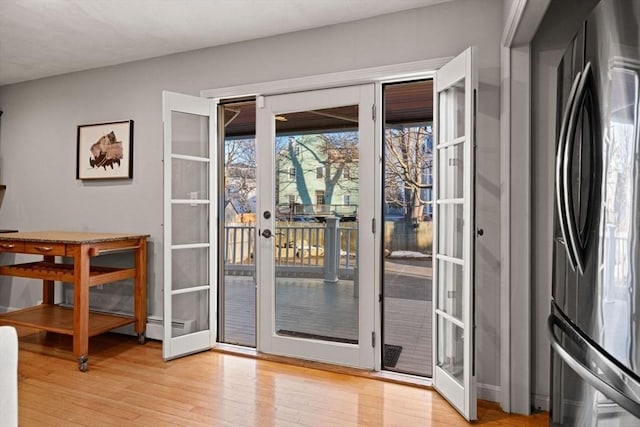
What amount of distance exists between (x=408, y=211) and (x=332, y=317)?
2445mm

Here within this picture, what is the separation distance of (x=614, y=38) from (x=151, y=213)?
3.46 m

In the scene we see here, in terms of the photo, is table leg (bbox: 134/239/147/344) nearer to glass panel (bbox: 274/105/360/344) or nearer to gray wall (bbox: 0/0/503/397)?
gray wall (bbox: 0/0/503/397)

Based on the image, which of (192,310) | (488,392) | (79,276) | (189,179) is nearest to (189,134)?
(189,179)

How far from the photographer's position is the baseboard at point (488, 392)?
2.44 m

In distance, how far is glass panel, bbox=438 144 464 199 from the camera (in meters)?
2.38

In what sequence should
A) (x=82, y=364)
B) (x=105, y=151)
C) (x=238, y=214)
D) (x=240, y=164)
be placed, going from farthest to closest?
(x=238, y=214)
(x=240, y=164)
(x=105, y=151)
(x=82, y=364)

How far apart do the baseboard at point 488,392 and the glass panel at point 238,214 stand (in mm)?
1813

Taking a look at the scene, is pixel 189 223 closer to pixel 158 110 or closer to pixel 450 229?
pixel 158 110

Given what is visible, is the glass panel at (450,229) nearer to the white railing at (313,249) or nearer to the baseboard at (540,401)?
the white railing at (313,249)

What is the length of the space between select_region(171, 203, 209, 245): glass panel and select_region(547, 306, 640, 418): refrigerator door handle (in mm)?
2645

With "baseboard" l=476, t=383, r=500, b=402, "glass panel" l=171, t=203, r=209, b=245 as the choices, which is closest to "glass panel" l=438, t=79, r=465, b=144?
"baseboard" l=476, t=383, r=500, b=402

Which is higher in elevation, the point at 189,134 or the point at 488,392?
the point at 189,134

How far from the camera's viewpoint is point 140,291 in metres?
3.43

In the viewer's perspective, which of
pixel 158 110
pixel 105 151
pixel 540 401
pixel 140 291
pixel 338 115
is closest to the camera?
pixel 540 401
